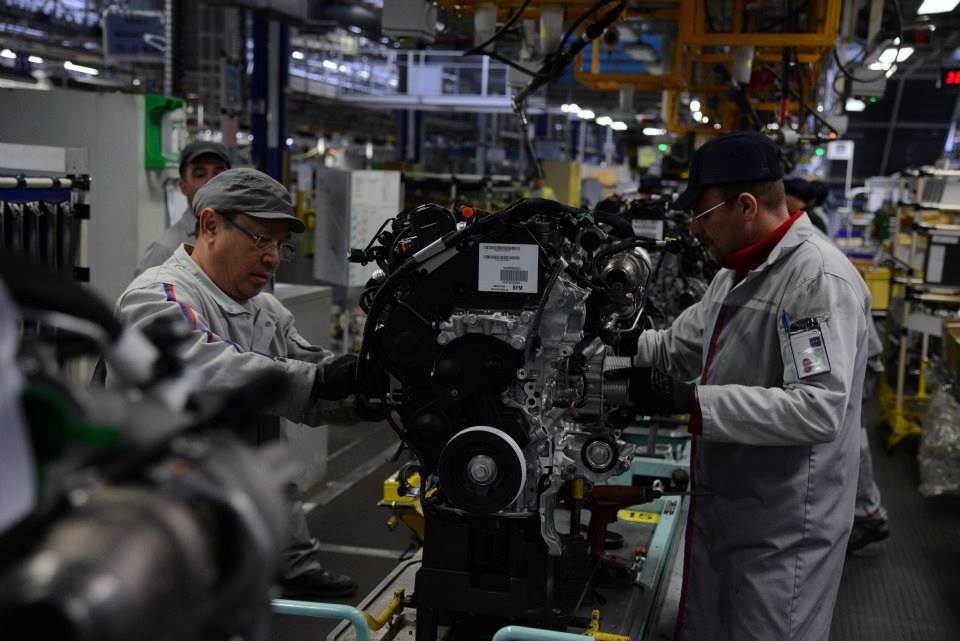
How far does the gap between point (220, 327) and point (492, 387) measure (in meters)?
0.81

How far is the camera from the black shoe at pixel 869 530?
17.3 ft

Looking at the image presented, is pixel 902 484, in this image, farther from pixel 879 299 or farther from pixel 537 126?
pixel 537 126

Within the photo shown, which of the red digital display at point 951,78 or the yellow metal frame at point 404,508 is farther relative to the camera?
the red digital display at point 951,78

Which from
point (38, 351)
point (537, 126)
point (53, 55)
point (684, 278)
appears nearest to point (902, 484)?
point (684, 278)

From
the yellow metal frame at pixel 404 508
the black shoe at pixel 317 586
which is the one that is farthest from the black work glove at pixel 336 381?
the black shoe at pixel 317 586

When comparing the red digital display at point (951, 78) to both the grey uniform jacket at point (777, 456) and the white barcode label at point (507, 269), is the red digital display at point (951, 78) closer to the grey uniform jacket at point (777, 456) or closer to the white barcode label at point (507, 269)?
the grey uniform jacket at point (777, 456)

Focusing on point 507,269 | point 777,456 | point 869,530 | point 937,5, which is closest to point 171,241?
point 507,269

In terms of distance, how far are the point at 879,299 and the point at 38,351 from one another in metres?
9.58

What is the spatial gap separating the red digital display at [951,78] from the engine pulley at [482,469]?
11559mm

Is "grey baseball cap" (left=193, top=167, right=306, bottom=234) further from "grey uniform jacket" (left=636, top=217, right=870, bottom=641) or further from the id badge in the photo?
the id badge

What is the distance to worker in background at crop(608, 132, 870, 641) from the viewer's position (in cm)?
246

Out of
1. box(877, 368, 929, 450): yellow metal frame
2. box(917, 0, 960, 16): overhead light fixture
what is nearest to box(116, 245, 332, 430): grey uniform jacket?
box(917, 0, 960, 16): overhead light fixture

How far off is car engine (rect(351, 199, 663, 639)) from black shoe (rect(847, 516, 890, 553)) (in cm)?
330

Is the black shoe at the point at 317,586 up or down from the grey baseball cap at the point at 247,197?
down
